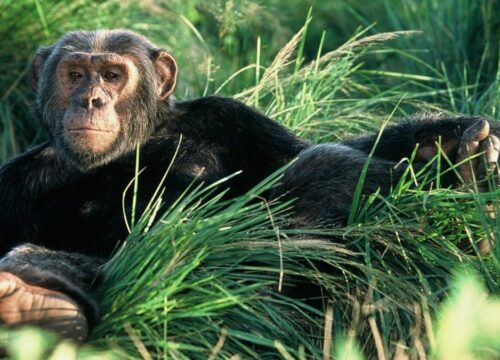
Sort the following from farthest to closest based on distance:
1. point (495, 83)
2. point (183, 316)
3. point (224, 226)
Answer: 1. point (495, 83)
2. point (224, 226)
3. point (183, 316)

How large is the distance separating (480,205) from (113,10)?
17.9 feet

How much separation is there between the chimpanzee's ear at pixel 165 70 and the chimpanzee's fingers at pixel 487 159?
2039 millimetres

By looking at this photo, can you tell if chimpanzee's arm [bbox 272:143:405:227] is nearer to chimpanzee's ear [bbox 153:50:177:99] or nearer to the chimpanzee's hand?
the chimpanzee's hand

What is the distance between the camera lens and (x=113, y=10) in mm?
9297

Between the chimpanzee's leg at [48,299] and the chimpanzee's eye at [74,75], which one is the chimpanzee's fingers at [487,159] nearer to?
the chimpanzee's leg at [48,299]

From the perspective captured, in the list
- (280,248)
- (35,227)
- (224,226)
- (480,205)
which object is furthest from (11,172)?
(480,205)

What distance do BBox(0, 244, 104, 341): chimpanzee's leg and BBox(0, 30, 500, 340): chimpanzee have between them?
1056mm

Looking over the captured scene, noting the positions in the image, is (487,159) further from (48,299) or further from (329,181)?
(48,299)

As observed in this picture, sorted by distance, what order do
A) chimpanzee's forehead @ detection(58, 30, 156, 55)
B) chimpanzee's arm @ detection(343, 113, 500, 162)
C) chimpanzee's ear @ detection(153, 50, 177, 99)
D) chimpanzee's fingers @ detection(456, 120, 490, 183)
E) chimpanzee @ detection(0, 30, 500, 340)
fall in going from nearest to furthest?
chimpanzee's fingers @ detection(456, 120, 490, 183)
chimpanzee @ detection(0, 30, 500, 340)
chimpanzee's arm @ detection(343, 113, 500, 162)
chimpanzee's forehead @ detection(58, 30, 156, 55)
chimpanzee's ear @ detection(153, 50, 177, 99)

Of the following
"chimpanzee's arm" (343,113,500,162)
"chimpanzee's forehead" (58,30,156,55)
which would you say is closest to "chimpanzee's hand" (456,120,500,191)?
"chimpanzee's arm" (343,113,500,162)

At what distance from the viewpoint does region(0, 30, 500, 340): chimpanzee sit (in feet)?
17.6

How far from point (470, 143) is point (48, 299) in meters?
2.25

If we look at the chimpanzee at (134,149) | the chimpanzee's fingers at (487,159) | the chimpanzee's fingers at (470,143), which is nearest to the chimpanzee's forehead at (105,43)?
the chimpanzee at (134,149)

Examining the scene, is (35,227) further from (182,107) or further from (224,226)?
(224,226)
